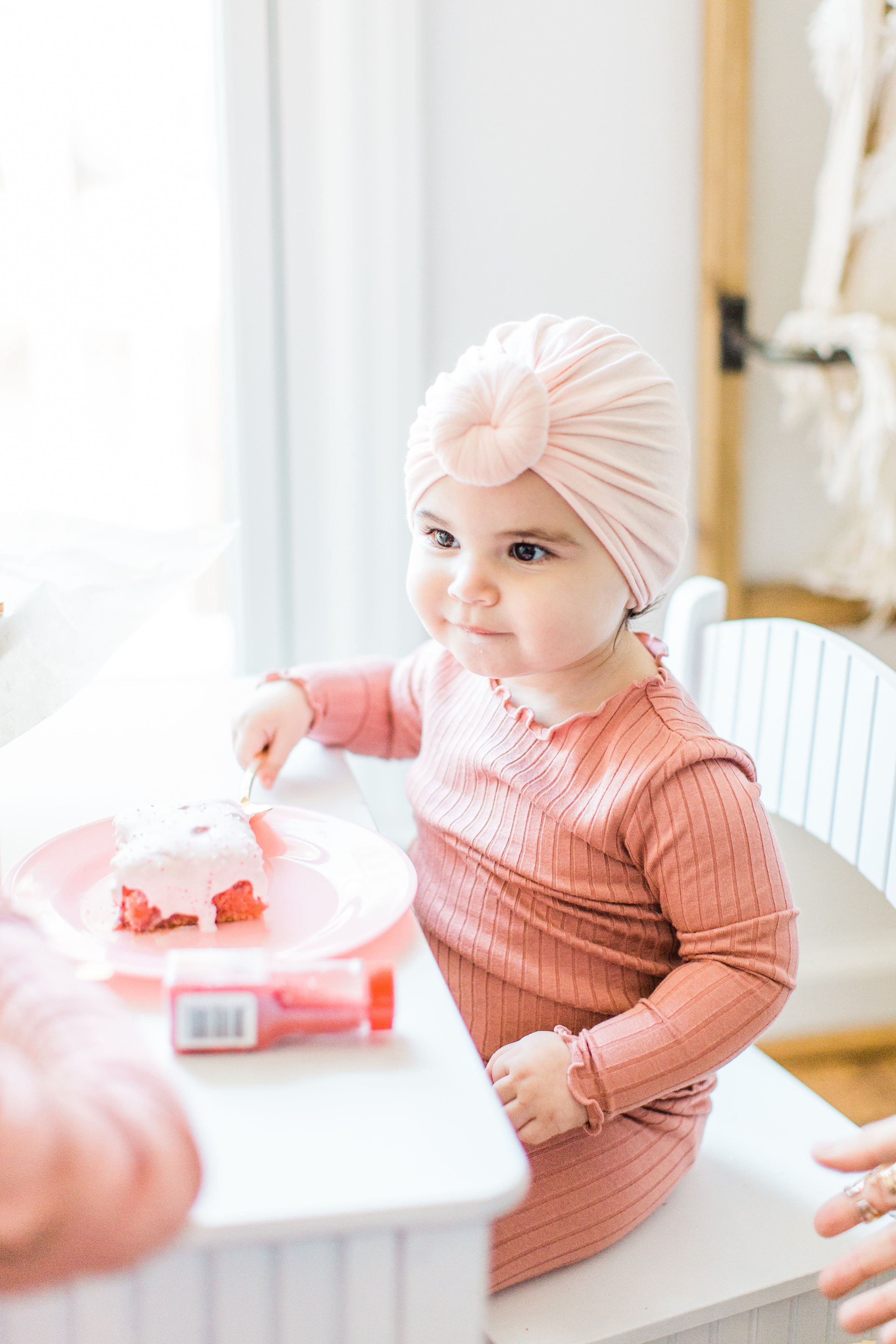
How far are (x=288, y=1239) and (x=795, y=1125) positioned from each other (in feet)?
1.81

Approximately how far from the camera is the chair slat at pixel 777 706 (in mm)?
957

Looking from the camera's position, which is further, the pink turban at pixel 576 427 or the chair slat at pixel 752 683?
the chair slat at pixel 752 683

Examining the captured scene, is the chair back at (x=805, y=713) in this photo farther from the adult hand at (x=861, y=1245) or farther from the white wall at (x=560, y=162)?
the white wall at (x=560, y=162)

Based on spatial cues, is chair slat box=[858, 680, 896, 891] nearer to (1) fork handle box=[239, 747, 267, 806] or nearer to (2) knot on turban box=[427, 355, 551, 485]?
(2) knot on turban box=[427, 355, 551, 485]

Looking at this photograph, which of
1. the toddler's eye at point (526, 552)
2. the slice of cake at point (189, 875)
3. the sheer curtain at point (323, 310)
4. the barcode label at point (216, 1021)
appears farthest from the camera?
the sheer curtain at point (323, 310)

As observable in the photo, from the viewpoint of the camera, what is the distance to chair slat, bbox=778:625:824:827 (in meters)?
0.93

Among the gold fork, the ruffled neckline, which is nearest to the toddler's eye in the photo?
the ruffled neckline

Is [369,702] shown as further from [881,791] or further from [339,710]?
[881,791]

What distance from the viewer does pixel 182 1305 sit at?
0.43 metres

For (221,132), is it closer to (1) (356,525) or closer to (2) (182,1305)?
(1) (356,525)

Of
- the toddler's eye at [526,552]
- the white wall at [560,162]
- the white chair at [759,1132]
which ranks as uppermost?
the white wall at [560,162]

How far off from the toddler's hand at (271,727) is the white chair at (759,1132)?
1.20ft

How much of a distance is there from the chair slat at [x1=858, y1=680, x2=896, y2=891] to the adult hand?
0.25m

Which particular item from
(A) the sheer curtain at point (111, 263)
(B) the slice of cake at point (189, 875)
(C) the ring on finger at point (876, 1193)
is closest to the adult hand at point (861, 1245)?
(C) the ring on finger at point (876, 1193)
